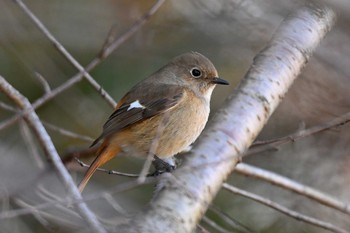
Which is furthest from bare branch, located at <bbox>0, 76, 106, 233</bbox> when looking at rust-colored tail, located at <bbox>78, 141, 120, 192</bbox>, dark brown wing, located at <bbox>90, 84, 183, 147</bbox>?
dark brown wing, located at <bbox>90, 84, 183, 147</bbox>

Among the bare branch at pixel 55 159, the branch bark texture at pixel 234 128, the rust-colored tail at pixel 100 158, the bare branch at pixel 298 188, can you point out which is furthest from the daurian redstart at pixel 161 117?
the bare branch at pixel 55 159

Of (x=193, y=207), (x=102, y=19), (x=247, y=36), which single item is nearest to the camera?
(x=193, y=207)

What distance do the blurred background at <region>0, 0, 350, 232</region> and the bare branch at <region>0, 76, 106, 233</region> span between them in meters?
2.08

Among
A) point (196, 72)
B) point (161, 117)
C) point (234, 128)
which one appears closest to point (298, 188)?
point (234, 128)

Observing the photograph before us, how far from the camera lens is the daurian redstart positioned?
5.00 m

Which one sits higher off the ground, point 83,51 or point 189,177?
point 83,51

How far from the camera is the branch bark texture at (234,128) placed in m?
3.13

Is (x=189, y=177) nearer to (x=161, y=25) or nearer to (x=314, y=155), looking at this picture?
(x=314, y=155)

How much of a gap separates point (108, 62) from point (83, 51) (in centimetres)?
31

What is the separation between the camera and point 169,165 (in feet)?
16.5

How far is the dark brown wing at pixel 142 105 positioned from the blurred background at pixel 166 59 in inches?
32.5

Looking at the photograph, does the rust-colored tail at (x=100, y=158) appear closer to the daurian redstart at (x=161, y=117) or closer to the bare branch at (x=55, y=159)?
the daurian redstart at (x=161, y=117)

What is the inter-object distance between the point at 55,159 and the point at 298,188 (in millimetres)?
1825

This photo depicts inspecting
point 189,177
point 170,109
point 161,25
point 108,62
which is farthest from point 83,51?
point 189,177
